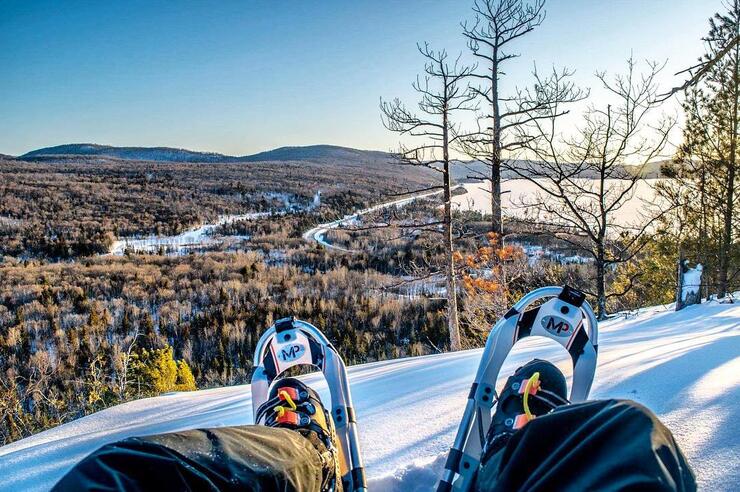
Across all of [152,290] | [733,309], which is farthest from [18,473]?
[152,290]

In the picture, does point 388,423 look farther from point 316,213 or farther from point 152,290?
point 316,213

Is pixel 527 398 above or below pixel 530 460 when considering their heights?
below

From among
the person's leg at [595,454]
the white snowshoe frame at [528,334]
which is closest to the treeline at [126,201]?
the white snowshoe frame at [528,334]

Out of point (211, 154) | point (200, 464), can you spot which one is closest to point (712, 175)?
point (200, 464)

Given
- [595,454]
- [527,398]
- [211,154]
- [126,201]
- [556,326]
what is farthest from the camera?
[211,154]

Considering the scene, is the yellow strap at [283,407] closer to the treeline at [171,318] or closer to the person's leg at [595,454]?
the person's leg at [595,454]

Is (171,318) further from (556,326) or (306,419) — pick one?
(556,326)
